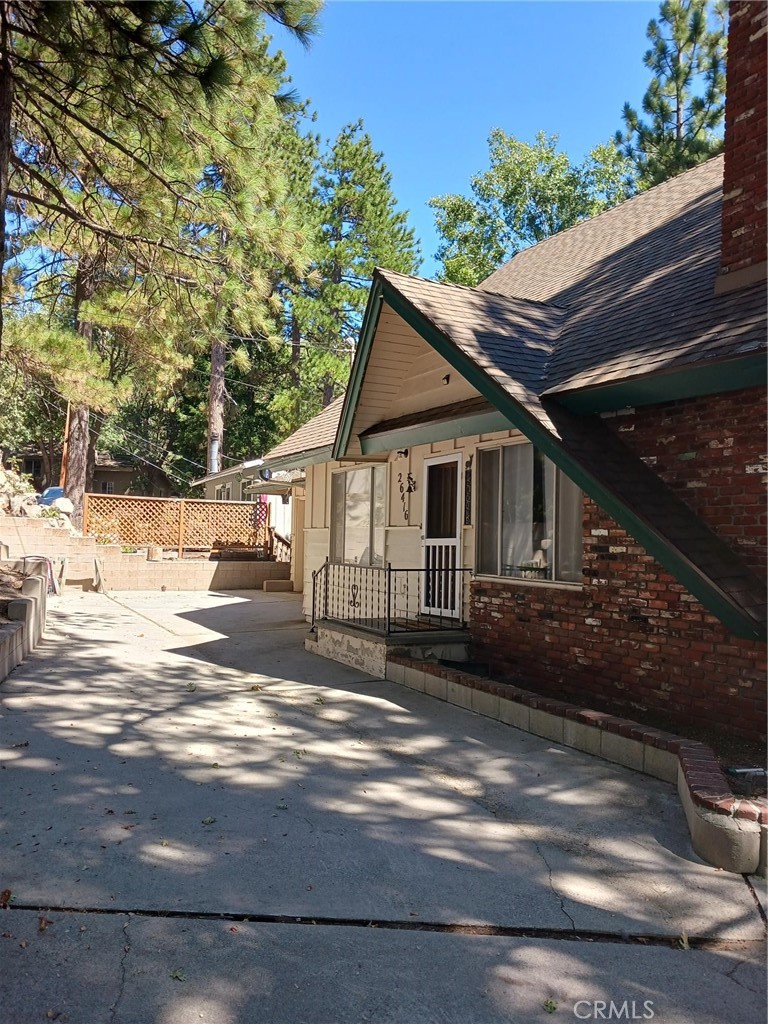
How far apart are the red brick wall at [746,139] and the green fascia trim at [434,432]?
244 cm

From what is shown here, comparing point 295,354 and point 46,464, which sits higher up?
point 295,354

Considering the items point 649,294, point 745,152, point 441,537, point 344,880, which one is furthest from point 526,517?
point 344,880

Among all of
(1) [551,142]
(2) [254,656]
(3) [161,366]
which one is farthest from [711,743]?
(1) [551,142]

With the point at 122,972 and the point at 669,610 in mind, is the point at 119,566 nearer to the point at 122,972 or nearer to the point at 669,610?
the point at 669,610

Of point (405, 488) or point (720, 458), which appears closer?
point (720, 458)

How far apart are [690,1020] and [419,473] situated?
7.85 m

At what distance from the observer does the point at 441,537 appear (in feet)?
31.9

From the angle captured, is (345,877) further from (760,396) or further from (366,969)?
(760,396)

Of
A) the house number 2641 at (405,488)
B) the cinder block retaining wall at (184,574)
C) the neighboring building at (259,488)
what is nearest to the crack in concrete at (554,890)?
the house number 2641 at (405,488)

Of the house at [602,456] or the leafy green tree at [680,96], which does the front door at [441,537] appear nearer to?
the house at [602,456]

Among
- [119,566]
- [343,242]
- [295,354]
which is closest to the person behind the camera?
[119,566]

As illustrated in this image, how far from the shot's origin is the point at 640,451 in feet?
20.5

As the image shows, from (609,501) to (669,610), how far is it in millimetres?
1161

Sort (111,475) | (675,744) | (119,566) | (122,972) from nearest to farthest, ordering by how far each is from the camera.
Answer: (122,972) → (675,744) → (119,566) → (111,475)
